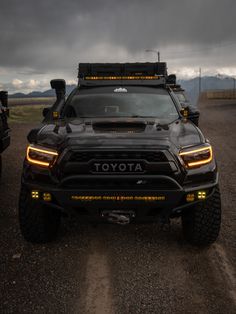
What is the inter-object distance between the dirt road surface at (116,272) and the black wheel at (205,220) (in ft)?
0.65

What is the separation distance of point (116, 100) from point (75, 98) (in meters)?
0.64

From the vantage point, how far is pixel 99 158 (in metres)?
3.61

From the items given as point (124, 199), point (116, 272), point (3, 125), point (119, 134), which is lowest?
point (116, 272)

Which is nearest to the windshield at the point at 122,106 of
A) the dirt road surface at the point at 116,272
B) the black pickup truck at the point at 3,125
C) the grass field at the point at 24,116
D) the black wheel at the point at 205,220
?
the black wheel at the point at 205,220

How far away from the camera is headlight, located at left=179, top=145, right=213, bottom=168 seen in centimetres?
369

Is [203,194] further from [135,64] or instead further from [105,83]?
[135,64]

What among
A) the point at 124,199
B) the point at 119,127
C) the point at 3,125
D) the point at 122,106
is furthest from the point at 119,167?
the point at 3,125

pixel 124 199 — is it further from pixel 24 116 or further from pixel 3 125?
pixel 24 116

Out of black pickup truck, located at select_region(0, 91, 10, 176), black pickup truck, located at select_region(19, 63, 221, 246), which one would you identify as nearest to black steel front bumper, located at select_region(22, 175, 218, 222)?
black pickup truck, located at select_region(19, 63, 221, 246)

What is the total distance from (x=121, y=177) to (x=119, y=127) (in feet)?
2.64

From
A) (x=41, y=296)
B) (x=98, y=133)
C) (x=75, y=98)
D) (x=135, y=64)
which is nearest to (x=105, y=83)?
(x=75, y=98)

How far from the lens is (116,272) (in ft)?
12.6

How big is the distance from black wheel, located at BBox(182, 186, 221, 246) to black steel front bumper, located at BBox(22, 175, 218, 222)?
27 cm

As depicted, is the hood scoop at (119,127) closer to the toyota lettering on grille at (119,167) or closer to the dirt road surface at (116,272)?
the toyota lettering on grille at (119,167)
